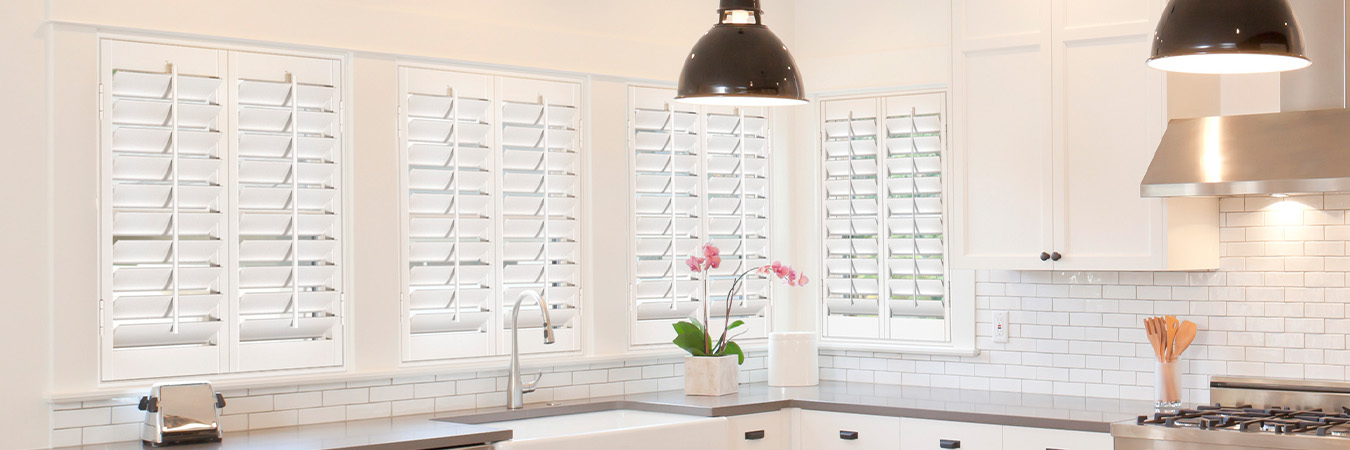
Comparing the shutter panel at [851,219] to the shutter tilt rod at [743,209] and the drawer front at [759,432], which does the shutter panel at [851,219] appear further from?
the drawer front at [759,432]

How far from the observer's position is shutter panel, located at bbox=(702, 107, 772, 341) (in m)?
4.82

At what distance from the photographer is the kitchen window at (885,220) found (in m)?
4.77

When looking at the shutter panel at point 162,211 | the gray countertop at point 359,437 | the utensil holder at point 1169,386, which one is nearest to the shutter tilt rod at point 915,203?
the utensil holder at point 1169,386

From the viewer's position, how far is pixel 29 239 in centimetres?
323

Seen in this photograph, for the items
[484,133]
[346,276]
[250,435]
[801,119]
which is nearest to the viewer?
[250,435]

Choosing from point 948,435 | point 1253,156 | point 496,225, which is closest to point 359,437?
point 496,225

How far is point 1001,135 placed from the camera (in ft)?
14.1

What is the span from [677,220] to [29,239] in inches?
89.3

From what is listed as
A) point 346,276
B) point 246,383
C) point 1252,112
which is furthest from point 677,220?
point 1252,112

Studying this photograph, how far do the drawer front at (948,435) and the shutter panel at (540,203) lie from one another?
1236mm

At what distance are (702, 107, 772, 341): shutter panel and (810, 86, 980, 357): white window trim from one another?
0.22m

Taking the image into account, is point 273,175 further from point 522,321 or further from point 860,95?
point 860,95

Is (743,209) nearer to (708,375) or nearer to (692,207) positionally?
(692,207)

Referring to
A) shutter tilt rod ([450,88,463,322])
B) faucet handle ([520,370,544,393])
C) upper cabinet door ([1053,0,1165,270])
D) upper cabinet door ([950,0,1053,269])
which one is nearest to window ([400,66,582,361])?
shutter tilt rod ([450,88,463,322])
